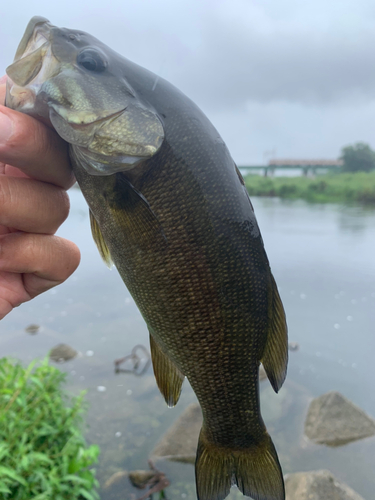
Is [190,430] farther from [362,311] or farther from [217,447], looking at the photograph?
[362,311]

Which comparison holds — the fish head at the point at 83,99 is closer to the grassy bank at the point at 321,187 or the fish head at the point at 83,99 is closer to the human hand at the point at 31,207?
the human hand at the point at 31,207

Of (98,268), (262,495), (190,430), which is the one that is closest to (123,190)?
(262,495)

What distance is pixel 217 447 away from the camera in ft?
4.64

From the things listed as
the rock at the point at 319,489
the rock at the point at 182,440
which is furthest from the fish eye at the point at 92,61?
the rock at the point at 182,440

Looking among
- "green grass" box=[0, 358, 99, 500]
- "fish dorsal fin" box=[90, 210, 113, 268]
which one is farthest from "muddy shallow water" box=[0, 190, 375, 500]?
"fish dorsal fin" box=[90, 210, 113, 268]

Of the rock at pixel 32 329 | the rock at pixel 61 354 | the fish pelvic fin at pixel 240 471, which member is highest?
the fish pelvic fin at pixel 240 471

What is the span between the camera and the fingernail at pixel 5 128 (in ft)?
3.37

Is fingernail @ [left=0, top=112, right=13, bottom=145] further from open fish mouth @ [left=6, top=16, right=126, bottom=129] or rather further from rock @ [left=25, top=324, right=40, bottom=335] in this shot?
rock @ [left=25, top=324, right=40, bottom=335]

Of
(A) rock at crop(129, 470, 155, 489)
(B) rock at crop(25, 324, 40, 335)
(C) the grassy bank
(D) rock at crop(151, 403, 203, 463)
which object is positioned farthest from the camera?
(C) the grassy bank

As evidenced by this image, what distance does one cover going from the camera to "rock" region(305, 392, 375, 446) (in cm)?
498

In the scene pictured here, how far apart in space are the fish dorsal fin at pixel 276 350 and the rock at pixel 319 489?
9.29 feet

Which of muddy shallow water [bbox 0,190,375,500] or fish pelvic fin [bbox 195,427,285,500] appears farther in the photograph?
muddy shallow water [bbox 0,190,375,500]

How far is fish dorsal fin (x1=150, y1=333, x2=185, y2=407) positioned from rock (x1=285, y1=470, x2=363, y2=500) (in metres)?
2.88

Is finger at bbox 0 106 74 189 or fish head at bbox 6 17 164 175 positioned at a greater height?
fish head at bbox 6 17 164 175
